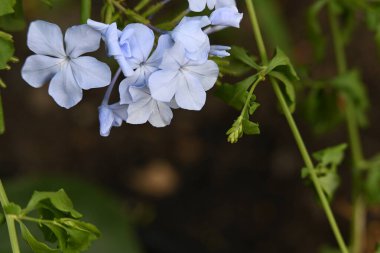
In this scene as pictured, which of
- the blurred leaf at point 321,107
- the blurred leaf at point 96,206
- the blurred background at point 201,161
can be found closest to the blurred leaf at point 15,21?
the blurred leaf at point 321,107

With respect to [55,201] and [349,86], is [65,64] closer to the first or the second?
[55,201]

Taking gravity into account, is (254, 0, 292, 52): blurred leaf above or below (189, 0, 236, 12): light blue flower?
below

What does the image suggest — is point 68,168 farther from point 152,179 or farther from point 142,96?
point 142,96

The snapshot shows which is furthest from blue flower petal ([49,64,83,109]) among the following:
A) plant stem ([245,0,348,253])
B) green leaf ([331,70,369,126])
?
green leaf ([331,70,369,126])

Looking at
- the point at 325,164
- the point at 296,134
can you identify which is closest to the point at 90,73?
the point at 296,134

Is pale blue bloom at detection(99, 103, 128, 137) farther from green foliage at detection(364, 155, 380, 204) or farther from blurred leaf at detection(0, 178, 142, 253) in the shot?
blurred leaf at detection(0, 178, 142, 253)

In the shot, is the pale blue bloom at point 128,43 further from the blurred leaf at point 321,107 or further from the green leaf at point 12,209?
the blurred leaf at point 321,107

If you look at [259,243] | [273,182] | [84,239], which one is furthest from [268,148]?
[84,239]
